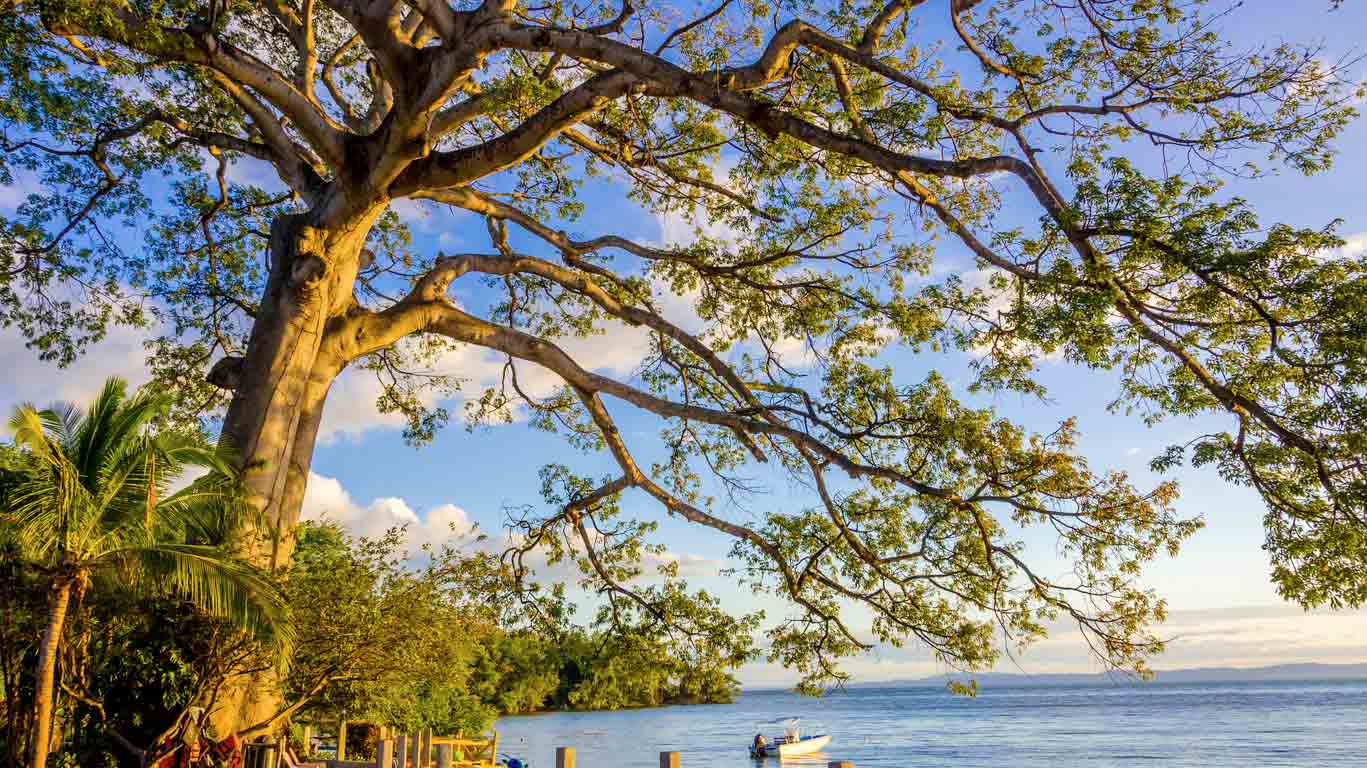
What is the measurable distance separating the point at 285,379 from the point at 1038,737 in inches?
1922

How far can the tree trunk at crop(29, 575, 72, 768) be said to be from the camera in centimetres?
741

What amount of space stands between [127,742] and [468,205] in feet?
24.2

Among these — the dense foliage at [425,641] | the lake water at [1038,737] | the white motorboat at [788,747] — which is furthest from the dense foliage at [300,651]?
the white motorboat at [788,747]

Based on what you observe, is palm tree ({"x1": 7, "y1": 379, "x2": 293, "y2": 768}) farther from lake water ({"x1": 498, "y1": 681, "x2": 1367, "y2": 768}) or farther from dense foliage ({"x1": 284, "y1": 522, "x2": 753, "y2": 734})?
lake water ({"x1": 498, "y1": 681, "x2": 1367, "y2": 768})

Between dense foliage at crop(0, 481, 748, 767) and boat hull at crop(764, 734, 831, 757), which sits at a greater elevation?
dense foliage at crop(0, 481, 748, 767)

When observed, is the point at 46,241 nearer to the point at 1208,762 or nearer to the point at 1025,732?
the point at 1208,762

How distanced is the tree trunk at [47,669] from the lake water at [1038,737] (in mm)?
26765

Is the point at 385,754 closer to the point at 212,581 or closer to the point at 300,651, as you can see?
the point at 300,651

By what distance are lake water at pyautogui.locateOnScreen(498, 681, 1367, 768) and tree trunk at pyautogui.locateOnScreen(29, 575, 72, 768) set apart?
26.8 meters

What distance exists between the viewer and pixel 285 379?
34.5 feet

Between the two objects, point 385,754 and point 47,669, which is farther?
point 385,754

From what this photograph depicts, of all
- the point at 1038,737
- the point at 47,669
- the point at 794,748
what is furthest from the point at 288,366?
the point at 1038,737

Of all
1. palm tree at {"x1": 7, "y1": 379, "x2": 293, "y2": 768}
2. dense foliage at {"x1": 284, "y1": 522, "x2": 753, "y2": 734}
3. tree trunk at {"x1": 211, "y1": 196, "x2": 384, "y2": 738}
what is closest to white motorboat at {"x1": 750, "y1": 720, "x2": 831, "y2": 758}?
dense foliage at {"x1": 284, "y1": 522, "x2": 753, "y2": 734}

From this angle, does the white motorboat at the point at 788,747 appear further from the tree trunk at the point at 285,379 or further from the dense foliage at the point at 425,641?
the tree trunk at the point at 285,379
